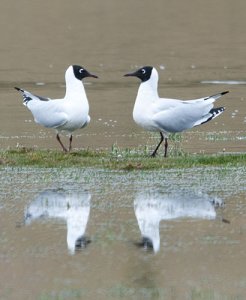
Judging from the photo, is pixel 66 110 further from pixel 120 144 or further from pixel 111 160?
pixel 120 144

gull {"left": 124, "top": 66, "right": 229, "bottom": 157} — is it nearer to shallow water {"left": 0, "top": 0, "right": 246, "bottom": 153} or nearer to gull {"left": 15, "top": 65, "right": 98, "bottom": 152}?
gull {"left": 15, "top": 65, "right": 98, "bottom": 152}

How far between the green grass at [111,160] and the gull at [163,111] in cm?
44

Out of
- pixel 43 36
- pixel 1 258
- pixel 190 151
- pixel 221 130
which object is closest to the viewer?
pixel 1 258

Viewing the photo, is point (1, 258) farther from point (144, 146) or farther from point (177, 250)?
point (144, 146)

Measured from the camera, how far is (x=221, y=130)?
17891 millimetres

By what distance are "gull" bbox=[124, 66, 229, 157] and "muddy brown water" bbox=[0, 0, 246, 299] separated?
→ 95 centimetres

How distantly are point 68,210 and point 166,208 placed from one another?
2.92 ft

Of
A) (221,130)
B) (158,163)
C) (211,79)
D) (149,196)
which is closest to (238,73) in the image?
(211,79)

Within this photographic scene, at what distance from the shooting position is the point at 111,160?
13.3 metres

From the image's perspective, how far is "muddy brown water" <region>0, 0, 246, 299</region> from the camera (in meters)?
8.02

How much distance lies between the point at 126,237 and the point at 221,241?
0.78m

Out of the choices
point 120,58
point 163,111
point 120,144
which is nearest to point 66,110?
point 163,111

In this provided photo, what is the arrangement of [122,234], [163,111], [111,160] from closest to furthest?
[122,234] < [111,160] < [163,111]

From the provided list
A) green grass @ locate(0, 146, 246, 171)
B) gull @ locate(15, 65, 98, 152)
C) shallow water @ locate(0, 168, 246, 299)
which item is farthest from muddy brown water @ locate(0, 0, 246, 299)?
gull @ locate(15, 65, 98, 152)
